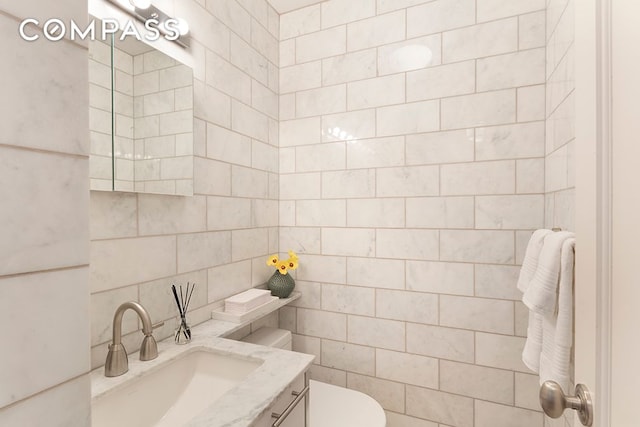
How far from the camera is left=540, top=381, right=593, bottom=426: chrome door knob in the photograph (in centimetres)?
54

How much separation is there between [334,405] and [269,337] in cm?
47

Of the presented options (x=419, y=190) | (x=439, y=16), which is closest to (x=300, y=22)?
(x=439, y=16)

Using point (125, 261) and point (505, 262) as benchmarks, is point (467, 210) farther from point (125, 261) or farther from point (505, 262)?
point (125, 261)

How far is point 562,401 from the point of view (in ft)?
1.84

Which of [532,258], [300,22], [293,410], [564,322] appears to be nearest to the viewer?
[564,322]

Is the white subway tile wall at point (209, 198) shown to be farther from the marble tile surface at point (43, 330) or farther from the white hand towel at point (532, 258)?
the white hand towel at point (532, 258)

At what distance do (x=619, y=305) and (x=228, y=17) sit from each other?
1.81 meters

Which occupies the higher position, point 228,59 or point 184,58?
point 228,59

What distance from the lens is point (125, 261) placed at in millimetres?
1074

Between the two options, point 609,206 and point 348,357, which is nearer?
point 609,206

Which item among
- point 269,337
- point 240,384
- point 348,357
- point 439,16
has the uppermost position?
point 439,16

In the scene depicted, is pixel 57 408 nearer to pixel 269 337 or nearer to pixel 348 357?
pixel 269 337

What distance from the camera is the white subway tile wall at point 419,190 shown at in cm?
144

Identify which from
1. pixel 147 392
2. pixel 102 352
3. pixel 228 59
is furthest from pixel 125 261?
pixel 228 59
